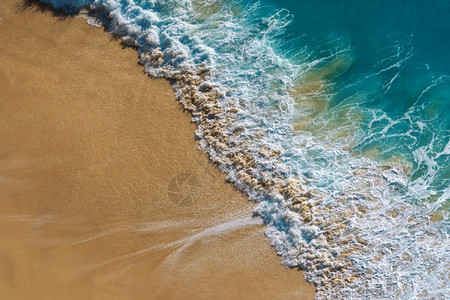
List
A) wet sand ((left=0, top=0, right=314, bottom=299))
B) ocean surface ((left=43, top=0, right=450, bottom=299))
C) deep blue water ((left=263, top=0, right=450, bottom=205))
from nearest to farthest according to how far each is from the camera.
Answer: wet sand ((left=0, top=0, right=314, bottom=299)) → ocean surface ((left=43, top=0, right=450, bottom=299)) → deep blue water ((left=263, top=0, right=450, bottom=205))

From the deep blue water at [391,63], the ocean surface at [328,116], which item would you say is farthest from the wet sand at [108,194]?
the deep blue water at [391,63]

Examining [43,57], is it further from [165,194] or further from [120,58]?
[165,194]

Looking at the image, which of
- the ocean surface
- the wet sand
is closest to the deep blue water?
the ocean surface

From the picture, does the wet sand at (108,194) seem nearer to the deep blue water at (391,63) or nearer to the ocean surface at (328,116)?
the ocean surface at (328,116)

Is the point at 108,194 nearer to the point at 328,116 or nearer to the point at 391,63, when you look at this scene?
the point at 328,116

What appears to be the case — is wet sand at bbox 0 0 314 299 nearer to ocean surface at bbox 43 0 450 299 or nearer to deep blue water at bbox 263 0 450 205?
ocean surface at bbox 43 0 450 299
